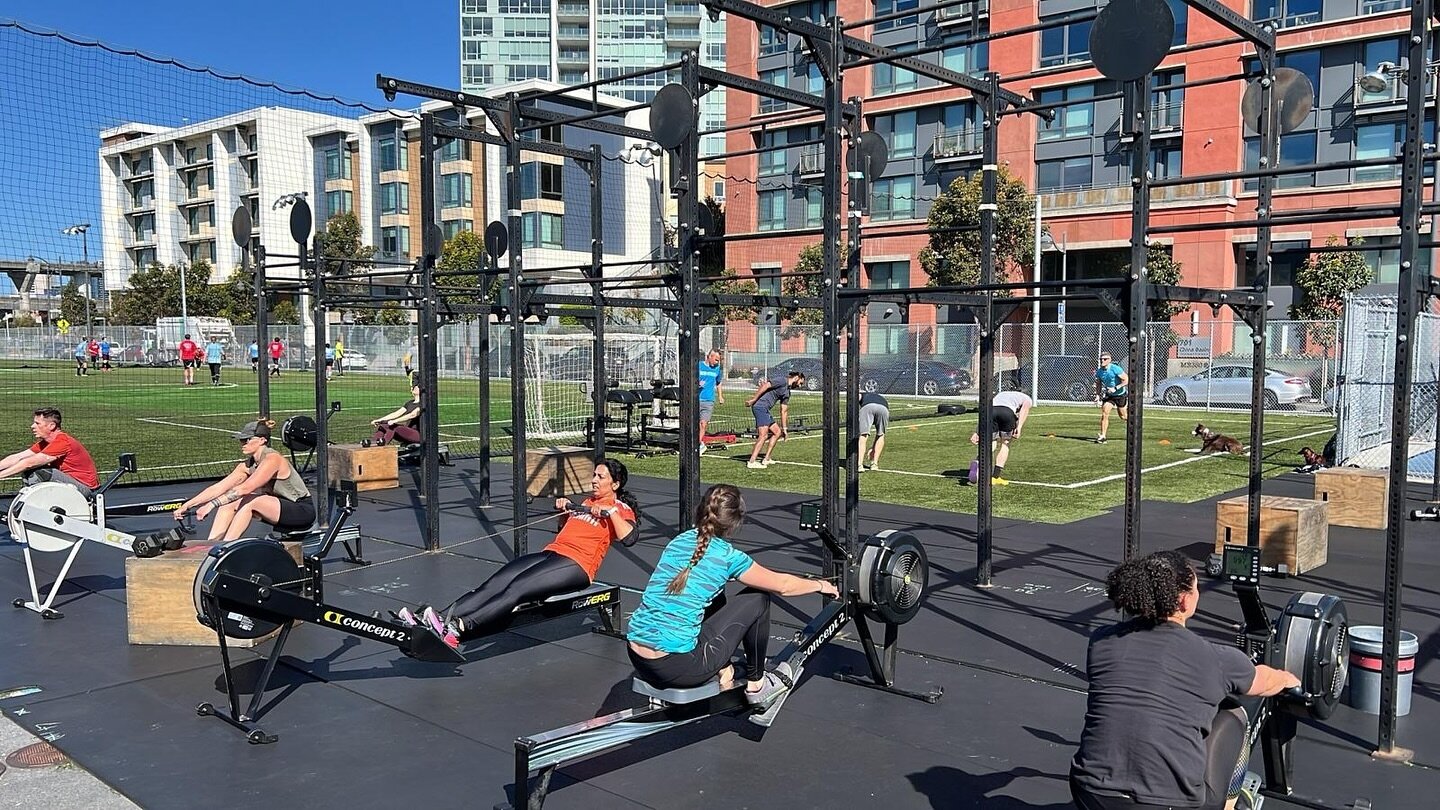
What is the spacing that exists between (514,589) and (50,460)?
16.8ft

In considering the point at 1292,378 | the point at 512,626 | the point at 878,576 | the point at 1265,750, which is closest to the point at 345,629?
the point at 512,626

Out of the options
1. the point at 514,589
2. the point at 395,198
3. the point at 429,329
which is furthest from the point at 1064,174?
the point at 395,198

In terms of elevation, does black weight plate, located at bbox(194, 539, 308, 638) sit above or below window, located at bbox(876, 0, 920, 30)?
below

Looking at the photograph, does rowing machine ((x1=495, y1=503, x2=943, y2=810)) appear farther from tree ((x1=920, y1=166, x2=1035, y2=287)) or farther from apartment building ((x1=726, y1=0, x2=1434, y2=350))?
tree ((x1=920, y1=166, x2=1035, y2=287))

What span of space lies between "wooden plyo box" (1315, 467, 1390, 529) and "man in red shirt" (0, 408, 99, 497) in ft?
37.5

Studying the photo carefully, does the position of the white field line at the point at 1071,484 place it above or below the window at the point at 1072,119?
below

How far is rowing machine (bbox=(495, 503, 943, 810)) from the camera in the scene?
13.6ft

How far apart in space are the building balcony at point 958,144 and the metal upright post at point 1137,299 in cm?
3248

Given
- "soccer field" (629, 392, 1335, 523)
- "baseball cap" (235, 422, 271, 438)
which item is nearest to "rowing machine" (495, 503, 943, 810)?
"baseball cap" (235, 422, 271, 438)

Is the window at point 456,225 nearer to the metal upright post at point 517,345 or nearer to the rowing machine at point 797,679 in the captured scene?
the metal upright post at point 517,345

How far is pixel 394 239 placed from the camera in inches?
2383

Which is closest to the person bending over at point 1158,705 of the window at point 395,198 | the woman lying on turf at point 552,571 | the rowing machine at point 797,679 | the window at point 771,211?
the rowing machine at point 797,679

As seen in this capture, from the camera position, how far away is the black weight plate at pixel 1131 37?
5.18m

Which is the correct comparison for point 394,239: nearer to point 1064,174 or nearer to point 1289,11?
point 1064,174
